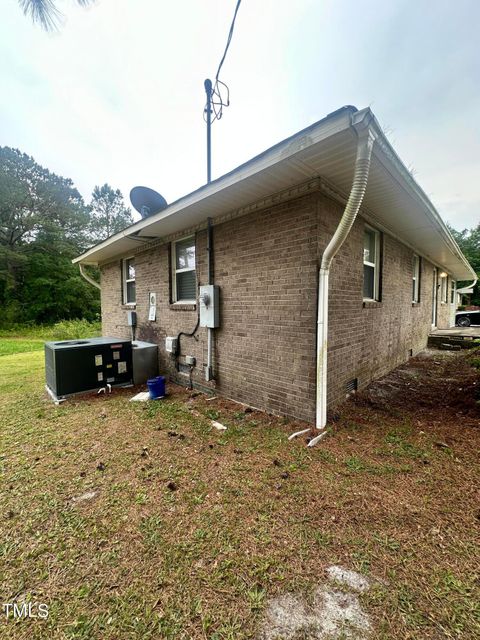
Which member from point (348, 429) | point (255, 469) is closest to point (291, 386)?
point (348, 429)

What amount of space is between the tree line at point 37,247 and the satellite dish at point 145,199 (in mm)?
17137

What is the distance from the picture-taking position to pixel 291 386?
3.42m

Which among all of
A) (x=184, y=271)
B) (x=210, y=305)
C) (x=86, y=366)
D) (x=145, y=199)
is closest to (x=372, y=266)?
(x=210, y=305)

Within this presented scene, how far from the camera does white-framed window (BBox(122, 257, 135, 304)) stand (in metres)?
7.16

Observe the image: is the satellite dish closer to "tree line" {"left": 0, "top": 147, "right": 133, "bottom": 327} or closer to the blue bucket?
the blue bucket

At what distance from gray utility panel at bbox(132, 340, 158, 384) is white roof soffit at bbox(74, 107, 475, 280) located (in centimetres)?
233

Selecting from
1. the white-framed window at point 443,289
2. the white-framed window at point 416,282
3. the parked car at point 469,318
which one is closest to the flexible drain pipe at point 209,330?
the white-framed window at point 416,282

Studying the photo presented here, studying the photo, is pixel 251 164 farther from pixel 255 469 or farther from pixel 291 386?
pixel 255 469

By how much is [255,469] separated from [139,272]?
5.31 m

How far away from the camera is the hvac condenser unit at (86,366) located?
4434 millimetres

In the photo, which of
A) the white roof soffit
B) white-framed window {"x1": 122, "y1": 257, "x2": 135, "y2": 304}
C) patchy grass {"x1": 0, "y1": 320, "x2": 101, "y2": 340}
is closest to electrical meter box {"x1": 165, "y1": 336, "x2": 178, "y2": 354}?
the white roof soffit

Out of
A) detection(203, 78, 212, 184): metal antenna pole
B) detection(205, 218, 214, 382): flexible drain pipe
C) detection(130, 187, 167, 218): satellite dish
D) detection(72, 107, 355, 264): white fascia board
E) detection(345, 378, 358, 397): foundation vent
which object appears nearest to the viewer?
detection(72, 107, 355, 264): white fascia board

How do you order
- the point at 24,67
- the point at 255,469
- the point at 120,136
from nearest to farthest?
the point at 255,469 < the point at 24,67 < the point at 120,136

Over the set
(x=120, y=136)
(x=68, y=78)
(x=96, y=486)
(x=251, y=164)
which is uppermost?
(x=120, y=136)
